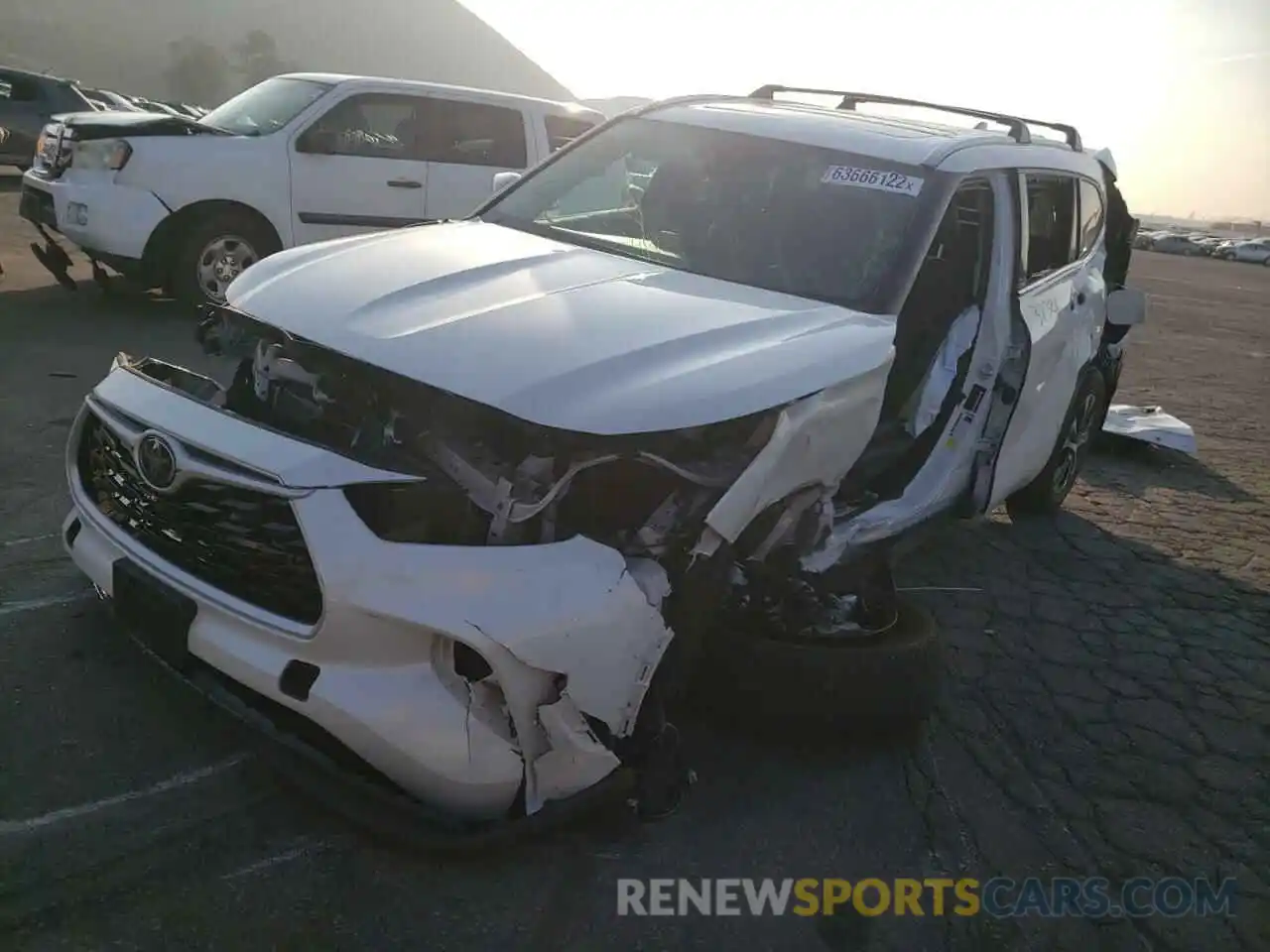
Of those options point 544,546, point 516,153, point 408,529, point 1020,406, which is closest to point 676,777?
point 544,546

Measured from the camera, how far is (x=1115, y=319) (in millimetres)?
5727

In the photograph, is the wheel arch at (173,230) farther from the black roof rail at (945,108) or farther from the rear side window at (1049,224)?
the rear side window at (1049,224)

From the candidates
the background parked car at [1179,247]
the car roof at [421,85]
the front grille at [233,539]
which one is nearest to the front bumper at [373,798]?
the front grille at [233,539]

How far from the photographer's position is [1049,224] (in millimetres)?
4977

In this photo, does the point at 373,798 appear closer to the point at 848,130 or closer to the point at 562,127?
the point at 848,130

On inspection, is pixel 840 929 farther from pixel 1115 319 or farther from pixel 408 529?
pixel 1115 319

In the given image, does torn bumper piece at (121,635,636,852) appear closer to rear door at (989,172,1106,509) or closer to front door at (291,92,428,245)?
rear door at (989,172,1106,509)

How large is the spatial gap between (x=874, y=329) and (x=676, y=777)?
1.51 meters

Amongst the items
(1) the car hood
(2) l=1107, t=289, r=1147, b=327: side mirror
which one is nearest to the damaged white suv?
(2) l=1107, t=289, r=1147, b=327: side mirror

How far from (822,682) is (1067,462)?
336 cm

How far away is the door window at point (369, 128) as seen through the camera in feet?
26.6

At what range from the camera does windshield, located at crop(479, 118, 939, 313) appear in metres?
3.81

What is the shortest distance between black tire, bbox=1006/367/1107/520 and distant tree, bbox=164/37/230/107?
71.8m

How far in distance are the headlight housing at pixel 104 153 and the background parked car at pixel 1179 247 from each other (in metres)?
55.5
